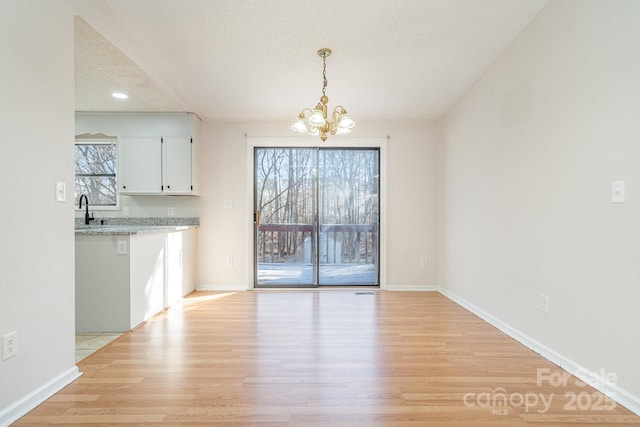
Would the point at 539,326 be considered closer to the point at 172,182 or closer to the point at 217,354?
the point at 217,354

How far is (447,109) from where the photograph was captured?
395 centimetres

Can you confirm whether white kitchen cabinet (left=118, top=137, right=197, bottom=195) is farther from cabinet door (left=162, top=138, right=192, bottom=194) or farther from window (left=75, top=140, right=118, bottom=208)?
window (left=75, top=140, right=118, bottom=208)

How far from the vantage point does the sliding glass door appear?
4391mm

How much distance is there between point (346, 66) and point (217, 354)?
2.76 meters

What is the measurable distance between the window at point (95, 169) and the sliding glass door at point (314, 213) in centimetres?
197

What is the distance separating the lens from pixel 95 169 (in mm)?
4086

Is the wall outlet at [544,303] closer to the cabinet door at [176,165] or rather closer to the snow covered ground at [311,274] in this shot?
the snow covered ground at [311,274]

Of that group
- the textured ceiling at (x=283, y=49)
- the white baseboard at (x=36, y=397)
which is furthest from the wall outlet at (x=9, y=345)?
the textured ceiling at (x=283, y=49)

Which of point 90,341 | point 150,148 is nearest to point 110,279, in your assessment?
point 90,341

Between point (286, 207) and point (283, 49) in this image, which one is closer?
point (283, 49)

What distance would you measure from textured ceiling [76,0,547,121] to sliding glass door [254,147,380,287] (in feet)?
2.94

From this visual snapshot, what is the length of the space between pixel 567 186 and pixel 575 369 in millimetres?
1199

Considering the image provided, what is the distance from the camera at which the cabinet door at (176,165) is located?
3.87 meters

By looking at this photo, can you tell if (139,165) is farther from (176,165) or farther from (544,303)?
(544,303)
